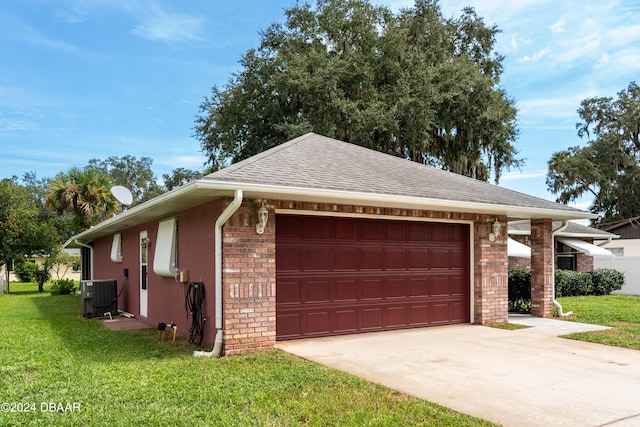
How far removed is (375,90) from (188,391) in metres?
18.5

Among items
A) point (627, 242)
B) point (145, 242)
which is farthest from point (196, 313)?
point (627, 242)

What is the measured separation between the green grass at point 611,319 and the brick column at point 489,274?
1631mm

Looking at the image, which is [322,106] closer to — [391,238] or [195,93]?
[195,93]

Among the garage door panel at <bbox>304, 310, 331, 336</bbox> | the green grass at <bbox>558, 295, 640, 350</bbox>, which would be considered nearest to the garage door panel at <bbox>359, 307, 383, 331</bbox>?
the garage door panel at <bbox>304, 310, 331, 336</bbox>

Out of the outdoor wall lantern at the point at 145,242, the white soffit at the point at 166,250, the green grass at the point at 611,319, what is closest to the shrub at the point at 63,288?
the outdoor wall lantern at the point at 145,242

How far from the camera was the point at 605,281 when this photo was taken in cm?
1912

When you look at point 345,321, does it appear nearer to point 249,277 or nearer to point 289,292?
point 289,292

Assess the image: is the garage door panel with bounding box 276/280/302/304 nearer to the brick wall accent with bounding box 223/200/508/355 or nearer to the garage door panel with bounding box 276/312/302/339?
the garage door panel with bounding box 276/312/302/339

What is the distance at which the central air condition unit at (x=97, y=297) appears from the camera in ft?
40.0

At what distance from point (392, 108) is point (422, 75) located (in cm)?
218

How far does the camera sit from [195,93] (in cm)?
2622

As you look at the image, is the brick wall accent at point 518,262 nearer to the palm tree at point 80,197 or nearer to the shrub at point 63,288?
the shrub at point 63,288

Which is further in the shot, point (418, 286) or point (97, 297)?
point (97, 297)

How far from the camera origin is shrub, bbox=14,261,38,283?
28264mm
